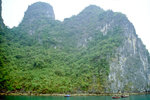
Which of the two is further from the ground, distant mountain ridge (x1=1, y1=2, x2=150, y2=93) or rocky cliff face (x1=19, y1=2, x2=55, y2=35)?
rocky cliff face (x1=19, y1=2, x2=55, y2=35)

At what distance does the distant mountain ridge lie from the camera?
40.1m

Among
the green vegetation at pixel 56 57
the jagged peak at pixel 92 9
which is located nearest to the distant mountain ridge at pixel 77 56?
the green vegetation at pixel 56 57

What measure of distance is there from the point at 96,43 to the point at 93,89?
26098 mm

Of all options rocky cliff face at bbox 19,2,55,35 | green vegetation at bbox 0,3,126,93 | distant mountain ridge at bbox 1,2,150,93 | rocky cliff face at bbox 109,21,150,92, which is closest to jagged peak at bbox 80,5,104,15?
distant mountain ridge at bbox 1,2,150,93

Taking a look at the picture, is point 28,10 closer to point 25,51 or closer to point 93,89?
point 25,51

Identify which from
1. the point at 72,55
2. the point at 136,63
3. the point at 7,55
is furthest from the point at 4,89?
the point at 136,63

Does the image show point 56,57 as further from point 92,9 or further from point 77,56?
point 92,9

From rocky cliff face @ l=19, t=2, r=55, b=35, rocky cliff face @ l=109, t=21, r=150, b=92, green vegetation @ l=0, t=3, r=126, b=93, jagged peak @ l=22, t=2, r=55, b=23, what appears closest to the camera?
green vegetation @ l=0, t=3, r=126, b=93

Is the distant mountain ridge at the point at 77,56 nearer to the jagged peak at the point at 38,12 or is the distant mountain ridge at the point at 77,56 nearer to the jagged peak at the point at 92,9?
the jagged peak at the point at 38,12

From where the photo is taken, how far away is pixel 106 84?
137 ft

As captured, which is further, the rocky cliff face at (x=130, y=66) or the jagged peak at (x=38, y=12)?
the jagged peak at (x=38, y=12)

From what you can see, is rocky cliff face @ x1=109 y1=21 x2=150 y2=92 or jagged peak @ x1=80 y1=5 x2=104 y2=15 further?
jagged peak @ x1=80 y1=5 x2=104 y2=15

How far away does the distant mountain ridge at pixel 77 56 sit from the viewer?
40.1 metres

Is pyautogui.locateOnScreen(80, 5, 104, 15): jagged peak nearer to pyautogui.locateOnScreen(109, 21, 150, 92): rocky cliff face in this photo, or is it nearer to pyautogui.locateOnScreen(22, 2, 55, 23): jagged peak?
pyautogui.locateOnScreen(22, 2, 55, 23): jagged peak
